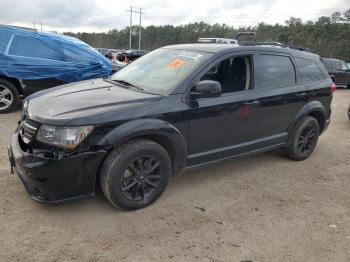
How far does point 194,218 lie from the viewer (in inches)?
156

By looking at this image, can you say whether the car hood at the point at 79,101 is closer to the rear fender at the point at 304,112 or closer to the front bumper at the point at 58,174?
the front bumper at the point at 58,174

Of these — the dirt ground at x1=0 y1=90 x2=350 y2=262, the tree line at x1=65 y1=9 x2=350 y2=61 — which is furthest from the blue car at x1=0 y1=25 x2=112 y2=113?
the tree line at x1=65 y1=9 x2=350 y2=61

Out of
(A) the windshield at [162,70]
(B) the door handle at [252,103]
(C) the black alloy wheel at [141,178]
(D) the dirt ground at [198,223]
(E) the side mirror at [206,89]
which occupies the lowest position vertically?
(D) the dirt ground at [198,223]

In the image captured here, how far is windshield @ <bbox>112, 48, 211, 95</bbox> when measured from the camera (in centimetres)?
430

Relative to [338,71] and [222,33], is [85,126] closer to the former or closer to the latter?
[338,71]

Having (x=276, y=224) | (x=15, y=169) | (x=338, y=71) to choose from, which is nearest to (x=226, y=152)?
(x=276, y=224)

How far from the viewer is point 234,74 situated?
4922mm

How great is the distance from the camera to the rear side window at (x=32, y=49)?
819cm

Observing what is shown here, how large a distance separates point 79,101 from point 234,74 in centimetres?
206

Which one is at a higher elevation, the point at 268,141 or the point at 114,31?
the point at 114,31

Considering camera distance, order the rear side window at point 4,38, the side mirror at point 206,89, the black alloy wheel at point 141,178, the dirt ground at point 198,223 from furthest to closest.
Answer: the rear side window at point 4,38 → the side mirror at point 206,89 → the black alloy wheel at point 141,178 → the dirt ground at point 198,223

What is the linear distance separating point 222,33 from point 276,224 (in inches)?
3006

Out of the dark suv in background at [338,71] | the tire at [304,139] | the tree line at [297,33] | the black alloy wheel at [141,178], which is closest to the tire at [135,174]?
the black alloy wheel at [141,178]

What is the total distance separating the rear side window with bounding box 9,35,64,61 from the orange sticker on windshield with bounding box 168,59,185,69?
4780 millimetres
